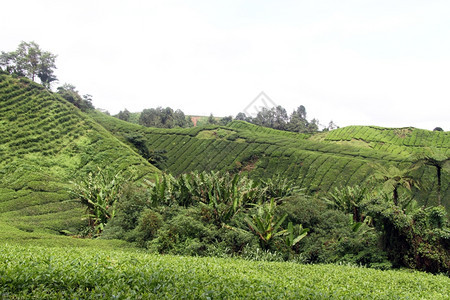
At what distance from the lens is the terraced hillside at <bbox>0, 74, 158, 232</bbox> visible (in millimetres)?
20297

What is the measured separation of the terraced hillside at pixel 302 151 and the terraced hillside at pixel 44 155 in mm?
6475

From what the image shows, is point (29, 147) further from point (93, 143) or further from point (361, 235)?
point (361, 235)

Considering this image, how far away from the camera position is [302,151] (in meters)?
42.9

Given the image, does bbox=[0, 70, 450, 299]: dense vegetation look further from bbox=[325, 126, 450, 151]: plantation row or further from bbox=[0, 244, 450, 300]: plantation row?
bbox=[325, 126, 450, 151]: plantation row

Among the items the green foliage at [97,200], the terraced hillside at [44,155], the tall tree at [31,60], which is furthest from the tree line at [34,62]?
the green foliage at [97,200]

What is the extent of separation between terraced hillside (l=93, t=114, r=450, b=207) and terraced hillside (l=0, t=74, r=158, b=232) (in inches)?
255

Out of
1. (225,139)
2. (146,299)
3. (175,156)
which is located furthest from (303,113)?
A: (146,299)

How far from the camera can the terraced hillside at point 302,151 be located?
35.2 m

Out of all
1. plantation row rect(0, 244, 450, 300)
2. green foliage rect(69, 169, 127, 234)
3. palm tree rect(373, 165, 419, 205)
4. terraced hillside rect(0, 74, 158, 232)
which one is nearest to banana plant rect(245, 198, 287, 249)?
plantation row rect(0, 244, 450, 300)

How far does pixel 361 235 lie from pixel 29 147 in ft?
94.1

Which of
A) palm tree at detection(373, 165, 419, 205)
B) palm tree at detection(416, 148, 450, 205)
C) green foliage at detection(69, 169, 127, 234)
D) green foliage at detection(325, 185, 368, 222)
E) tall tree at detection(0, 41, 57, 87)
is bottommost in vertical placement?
green foliage at detection(69, 169, 127, 234)

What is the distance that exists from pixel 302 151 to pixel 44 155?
93.8 ft

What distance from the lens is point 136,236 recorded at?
12.4 m

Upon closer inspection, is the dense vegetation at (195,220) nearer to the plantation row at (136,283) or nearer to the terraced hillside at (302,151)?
the plantation row at (136,283)
